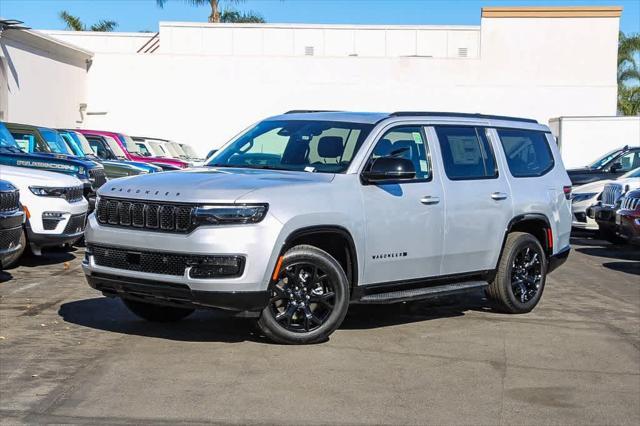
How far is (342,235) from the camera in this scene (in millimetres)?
7602

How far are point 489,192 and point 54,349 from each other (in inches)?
168

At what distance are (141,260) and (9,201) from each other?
11.8 ft

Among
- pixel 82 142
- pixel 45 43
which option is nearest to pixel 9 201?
pixel 82 142

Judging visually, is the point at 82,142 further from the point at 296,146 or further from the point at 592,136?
the point at 592,136

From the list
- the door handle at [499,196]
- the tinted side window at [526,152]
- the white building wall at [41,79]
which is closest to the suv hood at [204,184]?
the door handle at [499,196]

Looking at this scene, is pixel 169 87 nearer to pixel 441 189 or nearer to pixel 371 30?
pixel 371 30

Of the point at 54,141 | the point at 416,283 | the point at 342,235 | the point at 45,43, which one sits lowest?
the point at 416,283

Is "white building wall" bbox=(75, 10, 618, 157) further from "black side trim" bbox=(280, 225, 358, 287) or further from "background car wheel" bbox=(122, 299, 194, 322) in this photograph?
"black side trim" bbox=(280, 225, 358, 287)

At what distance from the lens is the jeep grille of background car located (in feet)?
54.6

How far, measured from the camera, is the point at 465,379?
6805mm

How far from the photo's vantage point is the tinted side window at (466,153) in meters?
8.82

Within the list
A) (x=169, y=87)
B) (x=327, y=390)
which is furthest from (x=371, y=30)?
(x=327, y=390)

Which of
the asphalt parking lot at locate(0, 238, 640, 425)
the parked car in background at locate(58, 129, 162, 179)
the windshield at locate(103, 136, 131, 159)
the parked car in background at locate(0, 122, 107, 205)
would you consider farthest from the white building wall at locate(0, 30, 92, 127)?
the asphalt parking lot at locate(0, 238, 640, 425)

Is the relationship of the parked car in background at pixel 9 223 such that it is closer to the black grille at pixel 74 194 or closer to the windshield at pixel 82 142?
the black grille at pixel 74 194
